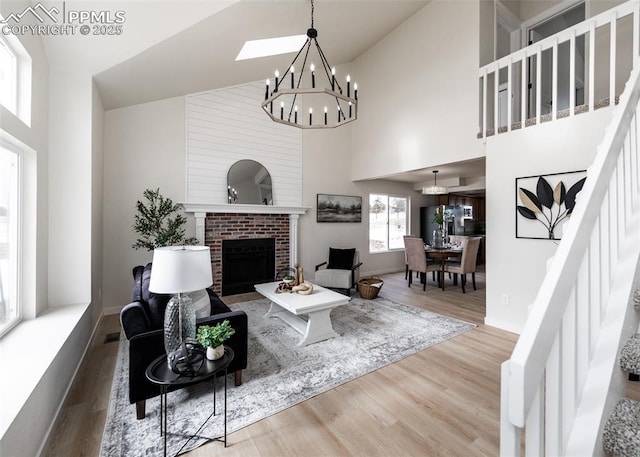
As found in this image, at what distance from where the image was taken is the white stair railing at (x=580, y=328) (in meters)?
0.67

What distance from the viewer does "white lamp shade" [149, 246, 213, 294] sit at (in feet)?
5.65

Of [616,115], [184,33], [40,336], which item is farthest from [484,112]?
[40,336]

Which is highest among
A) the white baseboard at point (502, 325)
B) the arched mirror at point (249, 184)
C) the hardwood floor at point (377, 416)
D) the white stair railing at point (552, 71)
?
the white stair railing at point (552, 71)

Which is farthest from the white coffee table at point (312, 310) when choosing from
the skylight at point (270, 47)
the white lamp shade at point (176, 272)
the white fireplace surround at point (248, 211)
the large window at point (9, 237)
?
the skylight at point (270, 47)

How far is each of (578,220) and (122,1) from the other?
10.9 feet

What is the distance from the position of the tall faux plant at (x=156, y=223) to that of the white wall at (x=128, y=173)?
137 mm

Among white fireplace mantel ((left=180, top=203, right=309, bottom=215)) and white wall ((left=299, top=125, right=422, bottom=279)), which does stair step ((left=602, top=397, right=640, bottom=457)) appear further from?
white wall ((left=299, top=125, right=422, bottom=279))

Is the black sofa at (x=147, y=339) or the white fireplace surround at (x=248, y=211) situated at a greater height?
the white fireplace surround at (x=248, y=211)

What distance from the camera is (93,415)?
1918mm

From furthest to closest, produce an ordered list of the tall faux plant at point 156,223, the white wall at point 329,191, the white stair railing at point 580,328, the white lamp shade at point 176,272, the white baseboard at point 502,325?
the white wall at point 329,191
the tall faux plant at point 156,223
the white baseboard at point 502,325
the white lamp shade at point 176,272
the white stair railing at point 580,328

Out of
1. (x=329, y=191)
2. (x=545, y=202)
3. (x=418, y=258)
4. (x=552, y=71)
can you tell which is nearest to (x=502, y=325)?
(x=545, y=202)

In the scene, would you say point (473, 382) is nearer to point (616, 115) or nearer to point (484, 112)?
point (616, 115)

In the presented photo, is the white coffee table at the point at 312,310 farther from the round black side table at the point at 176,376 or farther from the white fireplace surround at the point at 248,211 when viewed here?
the white fireplace surround at the point at 248,211

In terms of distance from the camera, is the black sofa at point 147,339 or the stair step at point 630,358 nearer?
the stair step at point 630,358
